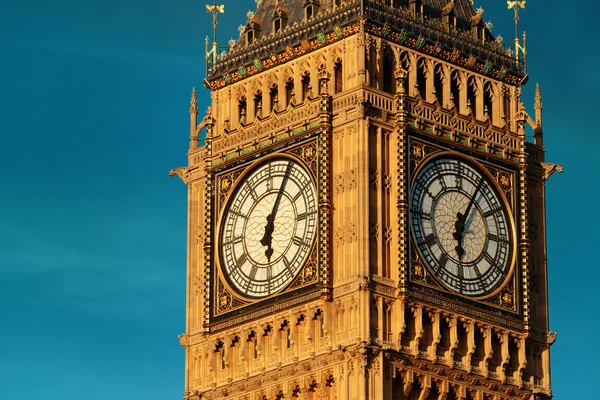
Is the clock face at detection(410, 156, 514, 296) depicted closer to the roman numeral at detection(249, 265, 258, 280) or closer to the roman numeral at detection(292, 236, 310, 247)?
the roman numeral at detection(292, 236, 310, 247)

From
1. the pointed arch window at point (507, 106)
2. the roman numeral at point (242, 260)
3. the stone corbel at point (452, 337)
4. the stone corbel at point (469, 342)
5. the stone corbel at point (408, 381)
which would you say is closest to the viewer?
the stone corbel at point (408, 381)

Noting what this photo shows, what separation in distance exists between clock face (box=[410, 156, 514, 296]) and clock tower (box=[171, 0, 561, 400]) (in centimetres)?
5

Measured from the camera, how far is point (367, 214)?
252 ft

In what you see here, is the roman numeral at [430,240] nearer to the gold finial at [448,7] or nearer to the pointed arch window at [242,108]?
the pointed arch window at [242,108]

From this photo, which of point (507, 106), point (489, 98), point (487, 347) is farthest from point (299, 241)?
point (507, 106)

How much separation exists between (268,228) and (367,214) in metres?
3.44

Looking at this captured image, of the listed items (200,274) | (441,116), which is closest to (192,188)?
(200,274)

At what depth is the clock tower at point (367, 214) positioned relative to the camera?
252 feet

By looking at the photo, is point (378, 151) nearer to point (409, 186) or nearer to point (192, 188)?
point (409, 186)

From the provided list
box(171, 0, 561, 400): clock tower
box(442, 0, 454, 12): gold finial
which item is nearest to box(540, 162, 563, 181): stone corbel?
box(171, 0, 561, 400): clock tower

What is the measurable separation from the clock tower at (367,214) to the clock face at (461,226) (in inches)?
2.1

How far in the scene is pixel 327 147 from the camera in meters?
77.9

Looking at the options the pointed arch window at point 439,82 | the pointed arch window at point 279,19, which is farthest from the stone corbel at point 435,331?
the pointed arch window at point 279,19

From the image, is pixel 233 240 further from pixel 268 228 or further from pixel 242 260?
pixel 268 228
